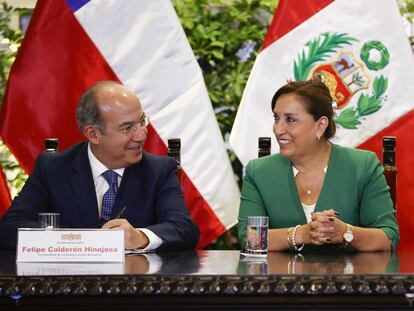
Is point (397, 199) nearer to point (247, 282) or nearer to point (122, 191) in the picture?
point (122, 191)

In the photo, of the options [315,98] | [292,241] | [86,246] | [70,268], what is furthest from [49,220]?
[315,98]

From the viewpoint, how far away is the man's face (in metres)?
3.16

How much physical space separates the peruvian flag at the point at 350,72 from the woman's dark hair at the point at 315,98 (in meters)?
0.46

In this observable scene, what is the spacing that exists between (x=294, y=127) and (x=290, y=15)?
0.80m

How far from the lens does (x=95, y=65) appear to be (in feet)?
12.5

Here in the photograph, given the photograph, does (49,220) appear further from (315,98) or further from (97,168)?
(315,98)

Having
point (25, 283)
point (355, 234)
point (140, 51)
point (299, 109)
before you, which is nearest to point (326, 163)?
point (299, 109)

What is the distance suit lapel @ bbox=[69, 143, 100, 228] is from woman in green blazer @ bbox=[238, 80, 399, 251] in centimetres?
55

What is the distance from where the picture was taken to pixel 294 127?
10.5 ft

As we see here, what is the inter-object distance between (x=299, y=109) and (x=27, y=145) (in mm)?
1314

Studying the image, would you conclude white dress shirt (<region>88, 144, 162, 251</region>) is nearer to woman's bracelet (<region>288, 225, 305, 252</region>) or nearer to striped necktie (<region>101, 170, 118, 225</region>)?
striped necktie (<region>101, 170, 118, 225</region>)

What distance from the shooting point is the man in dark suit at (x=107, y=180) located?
3086 mm

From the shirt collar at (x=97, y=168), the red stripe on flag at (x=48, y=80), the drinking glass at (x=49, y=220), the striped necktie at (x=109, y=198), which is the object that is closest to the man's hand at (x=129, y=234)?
the drinking glass at (x=49, y=220)

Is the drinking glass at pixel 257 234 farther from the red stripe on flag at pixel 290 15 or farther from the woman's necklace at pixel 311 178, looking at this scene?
the red stripe on flag at pixel 290 15
